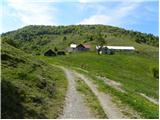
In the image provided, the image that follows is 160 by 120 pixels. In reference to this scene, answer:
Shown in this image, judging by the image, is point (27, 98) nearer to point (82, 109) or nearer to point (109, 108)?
point (82, 109)

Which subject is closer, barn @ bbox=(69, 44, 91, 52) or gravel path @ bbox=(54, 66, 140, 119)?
gravel path @ bbox=(54, 66, 140, 119)

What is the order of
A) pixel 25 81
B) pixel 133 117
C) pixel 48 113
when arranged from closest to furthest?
pixel 48 113, pixel 133 117, pixel 25 81

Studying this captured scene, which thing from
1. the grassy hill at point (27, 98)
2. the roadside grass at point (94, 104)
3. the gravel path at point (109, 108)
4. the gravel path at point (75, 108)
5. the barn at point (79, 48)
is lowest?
the gravel path at point (109, 108)

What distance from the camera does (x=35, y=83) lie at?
30.5 m

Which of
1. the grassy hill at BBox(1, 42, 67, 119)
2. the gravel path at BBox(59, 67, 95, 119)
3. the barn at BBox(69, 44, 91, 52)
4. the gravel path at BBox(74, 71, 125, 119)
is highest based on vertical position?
the barn at BBox(69, 44, 91, 52)

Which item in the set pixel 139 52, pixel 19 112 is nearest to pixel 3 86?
pixel 19 112

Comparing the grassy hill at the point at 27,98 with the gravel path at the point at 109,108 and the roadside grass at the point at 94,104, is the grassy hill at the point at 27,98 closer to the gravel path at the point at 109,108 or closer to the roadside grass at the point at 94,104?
the roadside grass at the point at 94,104

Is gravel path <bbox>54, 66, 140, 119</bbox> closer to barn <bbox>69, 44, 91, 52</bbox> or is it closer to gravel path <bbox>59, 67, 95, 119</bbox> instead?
gravel path <bbox>59, 67, 95, 119</bbox>

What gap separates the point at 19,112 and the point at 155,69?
81.4 m

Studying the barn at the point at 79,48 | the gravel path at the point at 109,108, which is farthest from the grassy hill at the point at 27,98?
the barn at the point at 79,48

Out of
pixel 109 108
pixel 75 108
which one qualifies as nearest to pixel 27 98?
pixel 75 108

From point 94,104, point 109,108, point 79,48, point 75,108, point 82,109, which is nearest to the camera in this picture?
point 82,109

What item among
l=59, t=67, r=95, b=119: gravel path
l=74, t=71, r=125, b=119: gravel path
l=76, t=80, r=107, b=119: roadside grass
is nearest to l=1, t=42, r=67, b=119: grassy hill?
l=59, t=67, r=95, b=119: gravel path

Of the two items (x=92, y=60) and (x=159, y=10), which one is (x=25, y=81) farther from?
(x=92, y=60)
